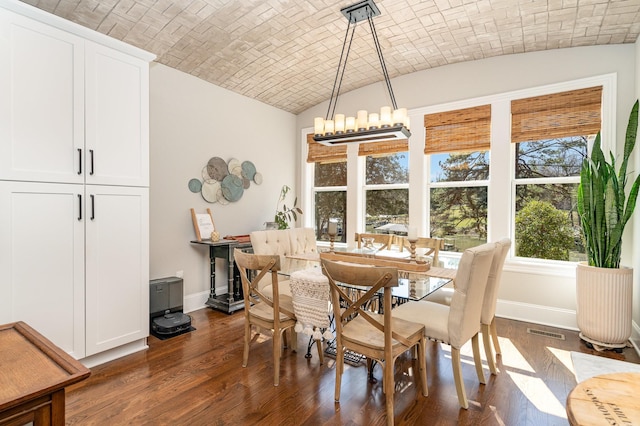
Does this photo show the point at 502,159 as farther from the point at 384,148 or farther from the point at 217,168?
the point at 217,168

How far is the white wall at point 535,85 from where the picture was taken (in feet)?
10.7

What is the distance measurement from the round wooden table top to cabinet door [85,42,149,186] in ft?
10.1

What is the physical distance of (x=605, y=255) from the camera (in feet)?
9.85

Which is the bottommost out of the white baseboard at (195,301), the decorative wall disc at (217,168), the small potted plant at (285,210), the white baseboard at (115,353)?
the white baseboard at (115,353)

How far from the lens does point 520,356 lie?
2.81 meters

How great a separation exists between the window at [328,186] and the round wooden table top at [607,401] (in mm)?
4165

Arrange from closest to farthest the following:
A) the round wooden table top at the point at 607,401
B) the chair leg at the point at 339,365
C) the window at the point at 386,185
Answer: the round wooden table top at the point at 607,401
the chair leg at the point at 339,365
the window at the point at 386,185

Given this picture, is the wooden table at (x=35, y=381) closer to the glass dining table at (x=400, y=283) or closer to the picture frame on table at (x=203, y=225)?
the glass dining table at (x=400, y=283)

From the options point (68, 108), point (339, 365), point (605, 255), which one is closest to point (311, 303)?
point (339, 365)

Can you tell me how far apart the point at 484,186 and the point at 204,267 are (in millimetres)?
3638

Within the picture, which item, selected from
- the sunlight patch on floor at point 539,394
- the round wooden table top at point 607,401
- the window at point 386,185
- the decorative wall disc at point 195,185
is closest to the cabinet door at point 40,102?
the decorative wall disc at point 195,185

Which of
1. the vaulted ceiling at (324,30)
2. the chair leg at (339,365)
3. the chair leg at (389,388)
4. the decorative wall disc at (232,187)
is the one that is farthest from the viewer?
the decorative wall disc at (232,187)

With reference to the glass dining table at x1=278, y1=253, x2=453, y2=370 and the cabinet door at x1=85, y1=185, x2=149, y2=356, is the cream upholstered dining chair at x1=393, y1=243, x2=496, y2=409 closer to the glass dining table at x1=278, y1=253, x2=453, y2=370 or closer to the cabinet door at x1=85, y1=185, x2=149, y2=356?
the glass dining table at x1=278, y1=253, x2=453, y2=370

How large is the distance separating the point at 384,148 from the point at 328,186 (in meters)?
1.15
